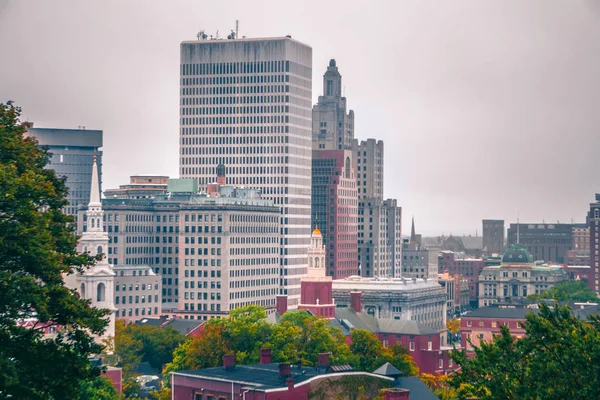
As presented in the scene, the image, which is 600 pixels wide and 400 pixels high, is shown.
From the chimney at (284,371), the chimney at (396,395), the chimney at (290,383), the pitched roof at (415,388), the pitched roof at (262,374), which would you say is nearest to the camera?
the chimney at (396,395)

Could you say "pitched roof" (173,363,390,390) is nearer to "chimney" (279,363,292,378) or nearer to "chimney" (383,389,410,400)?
"chimney" (279,363,292,378)

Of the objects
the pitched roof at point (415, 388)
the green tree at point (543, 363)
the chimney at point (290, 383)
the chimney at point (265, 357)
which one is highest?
the green tree at point (543, 363)

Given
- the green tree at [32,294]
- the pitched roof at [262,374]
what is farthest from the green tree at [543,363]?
the pitched roof at [262,374]

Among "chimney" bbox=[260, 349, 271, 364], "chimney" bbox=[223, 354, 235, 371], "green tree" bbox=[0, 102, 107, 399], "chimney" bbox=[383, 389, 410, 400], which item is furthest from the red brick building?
"green tree" bbox=[0, 102, 107, 399]

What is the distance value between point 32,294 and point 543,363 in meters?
33.4

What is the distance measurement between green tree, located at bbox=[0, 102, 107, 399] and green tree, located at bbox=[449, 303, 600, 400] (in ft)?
87.5

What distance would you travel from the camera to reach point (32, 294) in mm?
83000

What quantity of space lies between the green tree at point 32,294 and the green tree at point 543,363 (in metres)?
26.7

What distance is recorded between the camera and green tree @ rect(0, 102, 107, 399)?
273 ft

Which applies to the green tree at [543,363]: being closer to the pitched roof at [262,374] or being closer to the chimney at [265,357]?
the pitched roof at [262,374]

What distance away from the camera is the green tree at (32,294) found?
83062mm

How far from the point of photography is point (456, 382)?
103750 millimetres

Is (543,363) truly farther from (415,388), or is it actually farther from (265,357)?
(265,357)

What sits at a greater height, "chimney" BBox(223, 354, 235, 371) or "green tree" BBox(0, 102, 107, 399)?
"green tree" BBox(0, 102, 107, 399)
